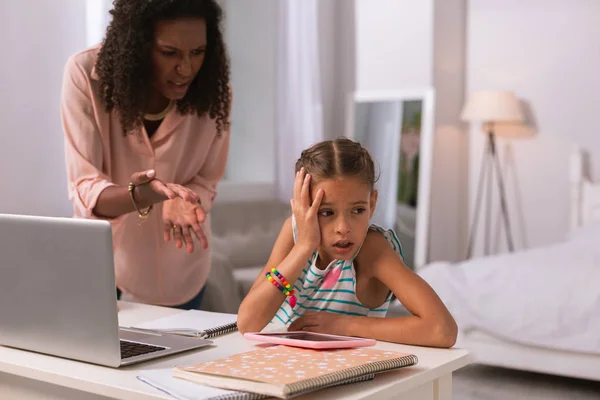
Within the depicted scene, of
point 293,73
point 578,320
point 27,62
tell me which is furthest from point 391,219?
point 27,62

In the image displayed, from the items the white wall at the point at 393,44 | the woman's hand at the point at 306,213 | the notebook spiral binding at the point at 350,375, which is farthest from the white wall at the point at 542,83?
the notebook spiral binding at the point at 350,375

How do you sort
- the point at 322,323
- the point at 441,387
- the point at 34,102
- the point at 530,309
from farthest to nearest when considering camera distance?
the point at 530,309 → the point at 34,102 → the point at 322,323 → the point at 441,387

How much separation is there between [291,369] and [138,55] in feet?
3.26

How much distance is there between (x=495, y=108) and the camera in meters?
4.55

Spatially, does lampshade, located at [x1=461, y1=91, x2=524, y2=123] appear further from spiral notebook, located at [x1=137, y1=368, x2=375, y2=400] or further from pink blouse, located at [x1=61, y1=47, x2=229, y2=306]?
spiral notebook, located at [x1=137, y1=368, x2=375, y2=400]

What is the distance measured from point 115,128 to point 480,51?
365cm

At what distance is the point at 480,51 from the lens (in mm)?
5059

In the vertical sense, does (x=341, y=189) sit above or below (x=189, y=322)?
above

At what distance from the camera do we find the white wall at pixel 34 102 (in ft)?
8.39

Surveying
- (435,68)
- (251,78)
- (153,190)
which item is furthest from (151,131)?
(435,68)

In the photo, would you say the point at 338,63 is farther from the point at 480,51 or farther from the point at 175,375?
the point at 175,375

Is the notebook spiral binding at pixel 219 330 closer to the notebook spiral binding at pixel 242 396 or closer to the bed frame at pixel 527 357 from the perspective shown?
the notebook spiral binding at pixel 242 396

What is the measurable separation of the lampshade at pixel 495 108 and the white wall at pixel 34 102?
8.26 ft

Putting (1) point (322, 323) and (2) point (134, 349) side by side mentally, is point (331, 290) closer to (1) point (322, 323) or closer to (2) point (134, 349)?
(1) point (322, 323)
